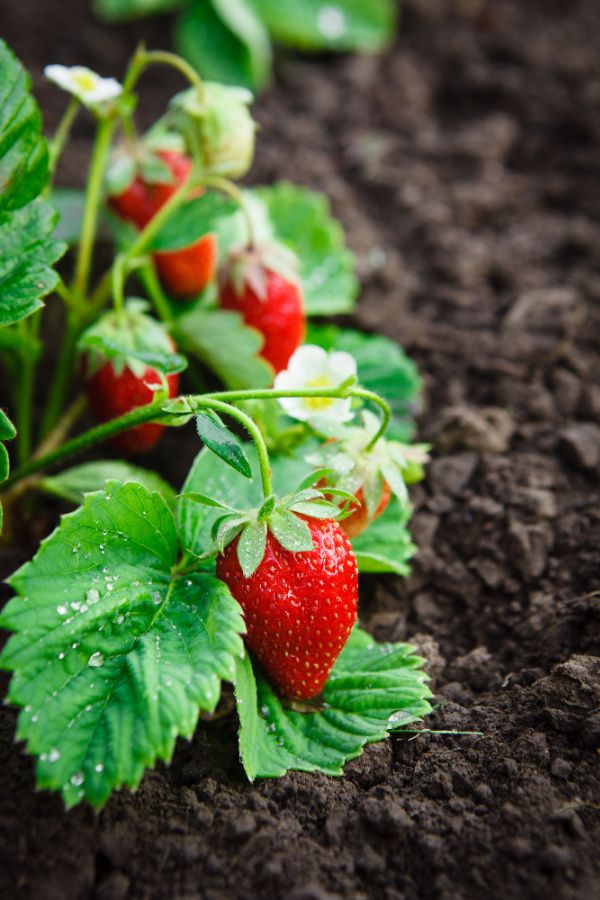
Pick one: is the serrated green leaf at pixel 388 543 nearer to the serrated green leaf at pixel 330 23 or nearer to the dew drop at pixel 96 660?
the dew drop at pixel 96 660

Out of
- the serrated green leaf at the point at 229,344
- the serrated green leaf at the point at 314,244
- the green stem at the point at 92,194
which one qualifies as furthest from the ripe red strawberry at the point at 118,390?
the serrated green leaf at the point at 314,244

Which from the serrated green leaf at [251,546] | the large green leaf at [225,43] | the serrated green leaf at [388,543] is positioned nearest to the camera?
the serrated green leaf at [251,546]

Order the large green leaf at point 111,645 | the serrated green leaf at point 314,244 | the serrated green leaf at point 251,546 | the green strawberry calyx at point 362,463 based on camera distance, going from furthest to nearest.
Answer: the serrated green leaf at point 314,244
the green strawberry calyx at point 362,463
the serrated green leaf at point 251,546
the large green leaf at point 111,645

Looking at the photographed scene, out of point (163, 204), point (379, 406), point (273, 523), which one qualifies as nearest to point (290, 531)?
point (273, 523)

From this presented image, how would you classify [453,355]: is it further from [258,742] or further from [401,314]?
[258,742]

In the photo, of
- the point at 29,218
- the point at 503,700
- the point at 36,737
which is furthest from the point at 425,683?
the point at 29,218
